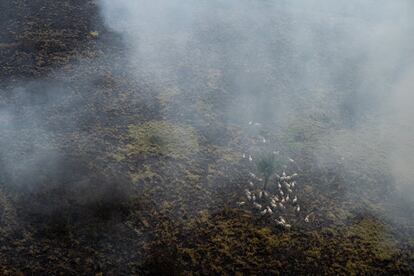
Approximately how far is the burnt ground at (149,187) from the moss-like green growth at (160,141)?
0.12 ft

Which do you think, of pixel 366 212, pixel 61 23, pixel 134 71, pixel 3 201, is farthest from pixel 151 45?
pixel 366 212

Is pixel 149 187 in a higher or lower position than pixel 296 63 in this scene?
lower

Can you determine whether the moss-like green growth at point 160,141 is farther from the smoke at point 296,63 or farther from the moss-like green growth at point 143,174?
the smoke at point 296,63

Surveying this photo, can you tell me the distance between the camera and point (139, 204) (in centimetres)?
798

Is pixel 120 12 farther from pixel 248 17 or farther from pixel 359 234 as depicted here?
pixel 359 234

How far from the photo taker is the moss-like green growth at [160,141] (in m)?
9.26

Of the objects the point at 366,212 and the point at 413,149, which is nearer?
the point at 366,212

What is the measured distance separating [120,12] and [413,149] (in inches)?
409

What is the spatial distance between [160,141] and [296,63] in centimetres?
624

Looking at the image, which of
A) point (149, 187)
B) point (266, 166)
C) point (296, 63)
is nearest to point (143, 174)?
point (149, 187)

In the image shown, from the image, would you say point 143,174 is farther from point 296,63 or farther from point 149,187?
point 296,63

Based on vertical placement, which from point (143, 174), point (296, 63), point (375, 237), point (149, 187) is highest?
point (296, 63)

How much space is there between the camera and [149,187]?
8391 mm

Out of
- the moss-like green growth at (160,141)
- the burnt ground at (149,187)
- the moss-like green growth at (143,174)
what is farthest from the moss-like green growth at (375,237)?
the moss-like green growth at (143,174)
